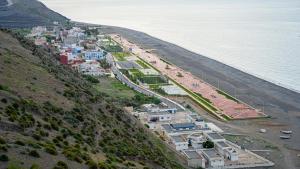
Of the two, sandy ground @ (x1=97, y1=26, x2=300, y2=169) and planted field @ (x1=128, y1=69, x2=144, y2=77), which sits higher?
planted field @ (x1=128, y1=69, x2=144, y2=77)

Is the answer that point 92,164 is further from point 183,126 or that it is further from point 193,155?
point 183,126

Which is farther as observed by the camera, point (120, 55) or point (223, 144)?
point (120, 55)

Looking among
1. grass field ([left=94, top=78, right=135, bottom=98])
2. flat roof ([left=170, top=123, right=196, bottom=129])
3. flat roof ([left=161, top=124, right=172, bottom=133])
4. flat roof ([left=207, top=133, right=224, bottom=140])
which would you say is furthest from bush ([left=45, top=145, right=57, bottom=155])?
grass field ([left=94, top=78, right=135, bottom=98])

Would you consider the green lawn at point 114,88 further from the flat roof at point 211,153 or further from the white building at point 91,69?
the flat roof at point 211,153

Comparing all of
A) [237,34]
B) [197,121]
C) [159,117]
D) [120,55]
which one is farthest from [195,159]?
[237,34]

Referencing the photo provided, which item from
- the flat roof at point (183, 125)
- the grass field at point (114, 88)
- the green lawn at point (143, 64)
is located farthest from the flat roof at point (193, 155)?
the green lawn at point (143, 64)

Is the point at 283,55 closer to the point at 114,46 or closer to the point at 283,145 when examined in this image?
the point at 114,46

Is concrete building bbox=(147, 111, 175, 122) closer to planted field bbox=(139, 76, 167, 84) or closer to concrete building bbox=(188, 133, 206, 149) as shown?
concrete building bbox=(188, 133, 206, 149)
